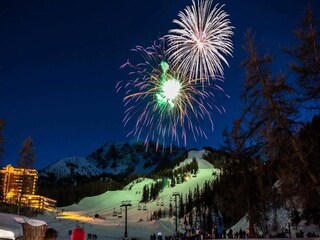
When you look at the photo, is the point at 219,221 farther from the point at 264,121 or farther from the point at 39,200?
the point at 264,121

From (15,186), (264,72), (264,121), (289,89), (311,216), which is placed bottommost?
(311,216)

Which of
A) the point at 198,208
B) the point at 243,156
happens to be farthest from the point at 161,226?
the point at 243,156

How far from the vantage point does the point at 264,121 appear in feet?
67.2

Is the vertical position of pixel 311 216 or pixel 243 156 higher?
pixel 243 156

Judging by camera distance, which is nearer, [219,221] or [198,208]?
[219,221]

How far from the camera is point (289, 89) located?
802 inches

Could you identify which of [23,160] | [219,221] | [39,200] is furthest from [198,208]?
[23,160]

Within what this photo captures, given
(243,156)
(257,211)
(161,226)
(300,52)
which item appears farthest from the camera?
(161,226)

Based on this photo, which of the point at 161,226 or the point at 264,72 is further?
the point at 161,226

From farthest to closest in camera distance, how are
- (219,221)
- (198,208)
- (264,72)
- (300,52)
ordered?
1. (198,208)
2. (219,221)
3. (264,72)
4. (300,52)

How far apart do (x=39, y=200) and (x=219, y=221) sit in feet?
196

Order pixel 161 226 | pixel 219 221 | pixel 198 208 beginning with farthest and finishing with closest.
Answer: pixel 198 208 < pixel 219 221 < pixel 161 226

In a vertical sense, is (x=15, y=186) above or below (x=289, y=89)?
above

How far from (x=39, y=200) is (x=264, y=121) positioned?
274 ft
